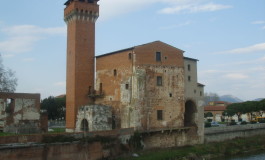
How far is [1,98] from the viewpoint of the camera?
35.2 m

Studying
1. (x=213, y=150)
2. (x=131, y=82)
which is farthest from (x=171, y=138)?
(x=131, y=82)

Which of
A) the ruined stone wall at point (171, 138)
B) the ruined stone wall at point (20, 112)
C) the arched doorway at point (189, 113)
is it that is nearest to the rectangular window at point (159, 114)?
the ruined stone wall at point (171, 138)

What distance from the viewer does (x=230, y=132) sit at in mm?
44875

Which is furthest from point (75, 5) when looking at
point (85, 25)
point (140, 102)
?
point (140, 102)

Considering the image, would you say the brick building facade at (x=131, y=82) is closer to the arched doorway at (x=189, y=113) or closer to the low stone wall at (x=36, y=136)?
the arched doorway at (x=189, y=113)

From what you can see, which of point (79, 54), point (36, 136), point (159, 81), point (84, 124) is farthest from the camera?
point (79, 54)

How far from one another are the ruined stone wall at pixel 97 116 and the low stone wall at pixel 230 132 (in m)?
14.5

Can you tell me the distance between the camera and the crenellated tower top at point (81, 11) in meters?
35.0

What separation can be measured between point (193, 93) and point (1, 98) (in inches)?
894

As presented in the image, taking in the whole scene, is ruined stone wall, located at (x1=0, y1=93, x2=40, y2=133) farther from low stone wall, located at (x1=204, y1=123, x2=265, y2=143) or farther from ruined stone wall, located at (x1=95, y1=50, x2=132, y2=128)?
low stone wall, located at (x1=204, y1=123, x2=265, y2=143)

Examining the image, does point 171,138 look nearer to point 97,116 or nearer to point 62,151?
point 97,116

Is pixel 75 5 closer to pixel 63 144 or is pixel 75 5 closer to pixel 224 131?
pixel 63 144

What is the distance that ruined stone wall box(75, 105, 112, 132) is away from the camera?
99.9 ft

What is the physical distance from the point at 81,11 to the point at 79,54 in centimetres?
501
